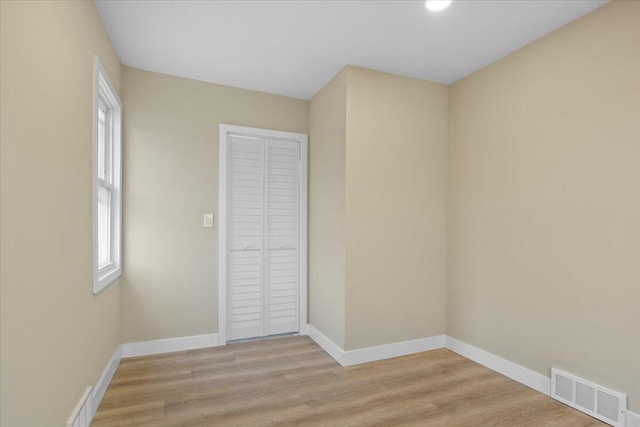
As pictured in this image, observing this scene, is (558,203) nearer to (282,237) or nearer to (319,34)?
(319,34)

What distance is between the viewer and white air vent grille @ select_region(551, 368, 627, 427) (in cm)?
194

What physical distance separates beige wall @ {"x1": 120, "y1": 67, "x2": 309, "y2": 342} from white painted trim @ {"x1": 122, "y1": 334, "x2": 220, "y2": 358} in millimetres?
50

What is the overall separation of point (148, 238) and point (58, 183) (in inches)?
59.4

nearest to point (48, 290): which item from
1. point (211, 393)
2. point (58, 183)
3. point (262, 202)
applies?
point (58, 183)

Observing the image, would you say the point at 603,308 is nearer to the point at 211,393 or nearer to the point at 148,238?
the point at 211,393

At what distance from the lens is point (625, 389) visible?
1929mm

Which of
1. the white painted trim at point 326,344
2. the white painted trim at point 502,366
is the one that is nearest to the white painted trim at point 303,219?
the white painted trim at point 326,344

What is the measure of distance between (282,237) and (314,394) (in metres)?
1.62

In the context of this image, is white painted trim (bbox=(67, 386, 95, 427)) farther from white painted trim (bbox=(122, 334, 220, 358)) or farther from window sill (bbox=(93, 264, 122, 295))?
white painted trim (bbox=(122, 334, 220, 358))

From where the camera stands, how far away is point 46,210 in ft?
4.66

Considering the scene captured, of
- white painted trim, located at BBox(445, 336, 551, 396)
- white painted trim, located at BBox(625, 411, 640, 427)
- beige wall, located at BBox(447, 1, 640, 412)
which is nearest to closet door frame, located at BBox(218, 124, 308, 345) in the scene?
white painted trim, located at BBox(445, 336, 551, 396)

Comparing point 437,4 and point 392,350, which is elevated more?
point 437,4

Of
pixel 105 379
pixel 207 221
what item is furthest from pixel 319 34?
pixel 105 379

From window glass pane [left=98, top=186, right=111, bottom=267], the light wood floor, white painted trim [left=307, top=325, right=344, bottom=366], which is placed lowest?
the light wood floor
